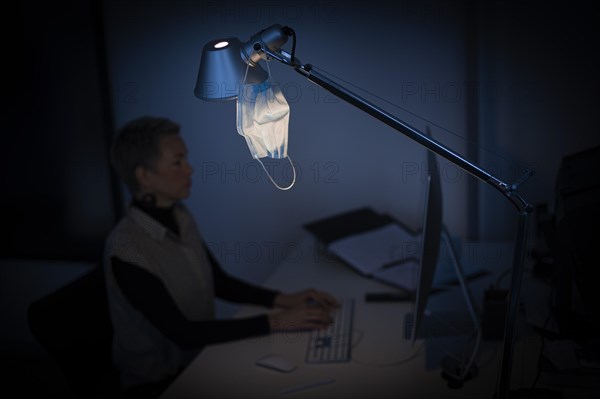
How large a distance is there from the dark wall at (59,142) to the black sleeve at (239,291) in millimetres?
793

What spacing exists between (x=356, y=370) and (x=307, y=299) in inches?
15.8

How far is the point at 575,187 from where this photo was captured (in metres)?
1.46

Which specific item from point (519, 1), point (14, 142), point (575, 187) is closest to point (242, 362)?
point (575, 187)

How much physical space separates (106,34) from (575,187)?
182cm

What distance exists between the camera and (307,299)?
1832mm

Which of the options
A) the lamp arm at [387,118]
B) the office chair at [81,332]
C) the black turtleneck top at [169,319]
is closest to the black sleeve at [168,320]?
the black turtleneck top at [169,319]

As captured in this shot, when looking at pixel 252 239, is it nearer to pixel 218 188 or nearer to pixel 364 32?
pixel 218 188

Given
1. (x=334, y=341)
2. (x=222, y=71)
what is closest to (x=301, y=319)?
(x=334, y=341)

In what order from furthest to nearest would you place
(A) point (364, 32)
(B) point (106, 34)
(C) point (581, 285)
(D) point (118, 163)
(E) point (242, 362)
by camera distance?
(B) point (106, 34)
(A) point (364, 32)
(D) point (118, 163)
(E) point (242, 362)
(C) point (581, 285)

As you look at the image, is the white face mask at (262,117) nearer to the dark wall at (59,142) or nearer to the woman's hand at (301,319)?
the woman's hand at (301,319)

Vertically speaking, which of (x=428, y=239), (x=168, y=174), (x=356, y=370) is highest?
(x=168, y=174)

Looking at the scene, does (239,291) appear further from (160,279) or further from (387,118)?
(387,118)

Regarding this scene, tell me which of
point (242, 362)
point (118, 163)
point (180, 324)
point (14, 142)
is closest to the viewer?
point (242, 362)

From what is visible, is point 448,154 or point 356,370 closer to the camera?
point 448,154
